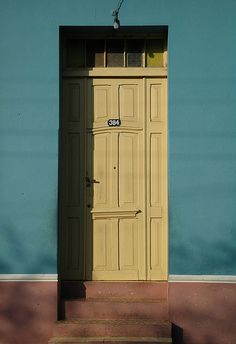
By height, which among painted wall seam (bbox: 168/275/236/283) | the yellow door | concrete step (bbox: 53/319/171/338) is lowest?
concrete step (bbox: 53/319/171/338)

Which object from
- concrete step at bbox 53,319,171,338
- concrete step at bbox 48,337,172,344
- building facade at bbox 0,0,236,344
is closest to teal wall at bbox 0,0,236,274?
building facade at bbox 0,0,236,344

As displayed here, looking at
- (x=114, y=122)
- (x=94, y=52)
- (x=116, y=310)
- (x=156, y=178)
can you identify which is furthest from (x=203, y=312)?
(x=94, y=52)

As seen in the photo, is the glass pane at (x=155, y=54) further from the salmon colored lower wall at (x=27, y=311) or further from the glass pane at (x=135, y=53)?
the salmon colored lower wall at (x=27, y=311)

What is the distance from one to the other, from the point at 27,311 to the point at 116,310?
1012 mm

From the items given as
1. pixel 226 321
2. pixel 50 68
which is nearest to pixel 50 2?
pixel 50 68

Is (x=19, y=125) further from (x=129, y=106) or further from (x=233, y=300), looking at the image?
(x=233, y=300)

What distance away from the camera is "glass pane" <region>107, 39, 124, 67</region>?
647 cm

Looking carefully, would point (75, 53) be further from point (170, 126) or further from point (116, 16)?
point (170, 126)

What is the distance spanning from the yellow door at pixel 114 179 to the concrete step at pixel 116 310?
37 cm

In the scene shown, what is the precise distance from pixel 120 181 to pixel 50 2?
2.27 meters

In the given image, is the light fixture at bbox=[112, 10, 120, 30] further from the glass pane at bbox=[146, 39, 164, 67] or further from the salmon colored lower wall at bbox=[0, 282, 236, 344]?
the salmon colored lower wall at bbox=[0, 282, 236, 344]

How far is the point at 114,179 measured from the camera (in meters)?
6.36

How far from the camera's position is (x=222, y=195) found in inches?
234

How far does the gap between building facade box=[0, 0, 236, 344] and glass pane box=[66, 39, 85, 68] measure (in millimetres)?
204
